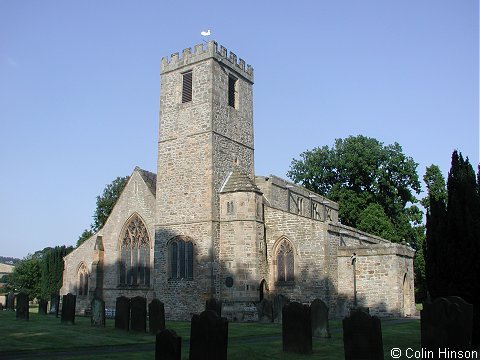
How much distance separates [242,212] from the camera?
27.5 metres

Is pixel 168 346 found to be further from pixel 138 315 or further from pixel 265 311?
pixel 265 311

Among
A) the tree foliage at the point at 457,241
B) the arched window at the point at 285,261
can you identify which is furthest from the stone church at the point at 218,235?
the tree foliage at the point at 457,241

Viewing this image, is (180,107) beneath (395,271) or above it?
above

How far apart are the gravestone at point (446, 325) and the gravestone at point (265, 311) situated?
14086 mm

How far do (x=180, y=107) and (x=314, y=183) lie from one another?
22902mm

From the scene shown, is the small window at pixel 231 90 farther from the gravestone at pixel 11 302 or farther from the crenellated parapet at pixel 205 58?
the gravestone at pixel 11 302

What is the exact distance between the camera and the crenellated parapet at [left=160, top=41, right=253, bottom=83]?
3050 centimetres

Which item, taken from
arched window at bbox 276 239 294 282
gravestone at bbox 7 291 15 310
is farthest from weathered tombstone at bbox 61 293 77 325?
gravestone at bbox 7 291 15 310

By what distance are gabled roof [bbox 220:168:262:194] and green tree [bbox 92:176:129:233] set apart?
26.0 m

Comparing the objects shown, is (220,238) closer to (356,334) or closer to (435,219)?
(435,219)

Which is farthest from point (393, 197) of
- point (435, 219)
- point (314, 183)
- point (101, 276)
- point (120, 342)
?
point (120, 342)

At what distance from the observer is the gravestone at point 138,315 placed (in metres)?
18.4

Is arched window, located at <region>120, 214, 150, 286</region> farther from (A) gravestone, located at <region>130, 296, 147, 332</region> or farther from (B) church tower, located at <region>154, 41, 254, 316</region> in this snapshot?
(A) gravestone, located at <region>130, 296, 147, 332</region>

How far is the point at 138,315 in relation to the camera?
60.6ft
